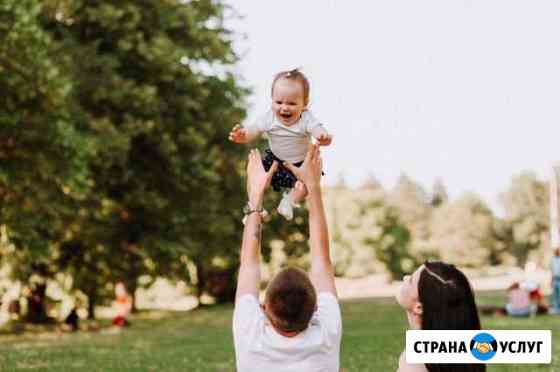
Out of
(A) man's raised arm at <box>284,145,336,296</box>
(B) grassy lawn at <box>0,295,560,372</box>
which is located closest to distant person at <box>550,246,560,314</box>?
(B) grassy lawn at <box>0,295,560,372</box>

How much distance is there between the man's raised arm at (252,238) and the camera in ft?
15.6

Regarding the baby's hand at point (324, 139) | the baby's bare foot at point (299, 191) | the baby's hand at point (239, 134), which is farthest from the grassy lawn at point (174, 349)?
the baby's bare foot at point (299, 191)

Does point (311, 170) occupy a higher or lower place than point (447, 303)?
higher

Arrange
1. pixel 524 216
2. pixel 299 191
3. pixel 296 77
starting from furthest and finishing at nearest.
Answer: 1. pixel 524 216
2. pixel 296 77
3. pixel 299 191

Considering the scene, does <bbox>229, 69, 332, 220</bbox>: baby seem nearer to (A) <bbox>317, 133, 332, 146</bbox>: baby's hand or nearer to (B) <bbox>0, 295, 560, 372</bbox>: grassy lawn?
(A) <bbox>317, 133, 332, 146</bbox>: baby's hand

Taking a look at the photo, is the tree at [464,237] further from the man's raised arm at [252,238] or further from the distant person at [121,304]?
the man's raised arm at [252,238]

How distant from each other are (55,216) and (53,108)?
341cm

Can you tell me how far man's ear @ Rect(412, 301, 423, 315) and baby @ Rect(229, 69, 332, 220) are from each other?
2.90 meters

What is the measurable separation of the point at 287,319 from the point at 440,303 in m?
0.77

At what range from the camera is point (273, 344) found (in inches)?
181

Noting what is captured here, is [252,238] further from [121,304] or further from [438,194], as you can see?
[438,194]

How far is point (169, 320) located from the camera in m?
37.4

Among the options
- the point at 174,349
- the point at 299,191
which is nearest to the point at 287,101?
the point at 299,191

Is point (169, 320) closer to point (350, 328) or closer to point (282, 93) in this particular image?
point (350, 328)
